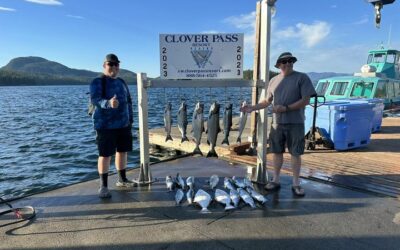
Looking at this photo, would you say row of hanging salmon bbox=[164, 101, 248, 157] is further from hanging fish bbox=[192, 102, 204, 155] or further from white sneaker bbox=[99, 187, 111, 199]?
white sneaker bbox=[99, 187, 111, 199]

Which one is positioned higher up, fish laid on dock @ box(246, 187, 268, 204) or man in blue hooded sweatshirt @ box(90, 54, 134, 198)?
man in blue hooded sweatshirt @ box(90, 54, 134, 198)

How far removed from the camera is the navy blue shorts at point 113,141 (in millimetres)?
4281

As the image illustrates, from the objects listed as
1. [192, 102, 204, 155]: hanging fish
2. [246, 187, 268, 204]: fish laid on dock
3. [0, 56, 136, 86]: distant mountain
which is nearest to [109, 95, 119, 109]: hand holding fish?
[192, 102, 204, 155]: hanging fish

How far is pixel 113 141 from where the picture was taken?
4.38 metres

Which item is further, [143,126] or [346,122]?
[346,122]

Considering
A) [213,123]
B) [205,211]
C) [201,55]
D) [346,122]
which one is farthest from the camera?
[346,122]

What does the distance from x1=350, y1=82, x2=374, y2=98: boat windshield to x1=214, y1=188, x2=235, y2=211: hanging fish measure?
31.9ft

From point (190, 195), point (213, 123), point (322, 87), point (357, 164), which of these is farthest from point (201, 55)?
point (322, 87)

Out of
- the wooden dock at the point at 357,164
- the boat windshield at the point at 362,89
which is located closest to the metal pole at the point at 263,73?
the wooden dock at the point at 357,164

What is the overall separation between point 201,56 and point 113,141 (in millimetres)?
1837

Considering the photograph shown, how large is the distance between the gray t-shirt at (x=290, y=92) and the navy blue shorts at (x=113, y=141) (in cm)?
219

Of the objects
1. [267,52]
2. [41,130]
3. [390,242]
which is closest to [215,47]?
[267,52]

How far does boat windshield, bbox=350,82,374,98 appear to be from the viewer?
1209 centimetres

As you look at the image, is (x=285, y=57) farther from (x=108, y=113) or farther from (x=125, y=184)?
(x=125, y=184)
